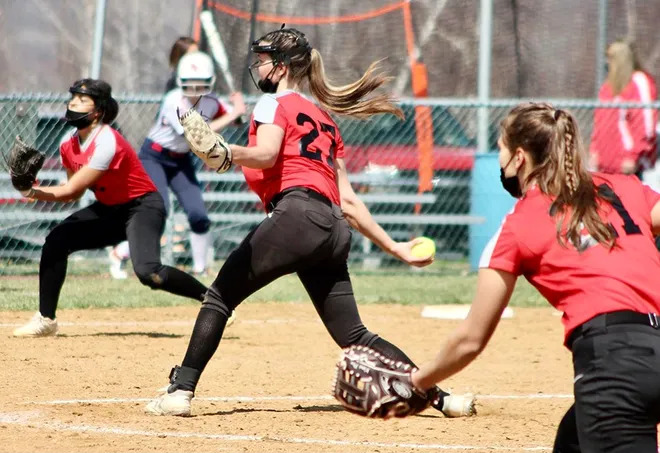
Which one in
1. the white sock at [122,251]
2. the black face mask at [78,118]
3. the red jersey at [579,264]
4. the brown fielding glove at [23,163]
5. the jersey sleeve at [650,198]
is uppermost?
the black face mask at [78,118]

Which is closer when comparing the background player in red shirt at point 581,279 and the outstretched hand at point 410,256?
the background player in red shirt at point 581,279

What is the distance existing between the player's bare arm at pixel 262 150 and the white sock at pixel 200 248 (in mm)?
6400

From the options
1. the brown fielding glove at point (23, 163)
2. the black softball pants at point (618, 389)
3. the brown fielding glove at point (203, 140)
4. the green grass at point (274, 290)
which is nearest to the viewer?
the black softball pants at point (618, 389)

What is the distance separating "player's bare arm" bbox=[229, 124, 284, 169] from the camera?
17.2ft

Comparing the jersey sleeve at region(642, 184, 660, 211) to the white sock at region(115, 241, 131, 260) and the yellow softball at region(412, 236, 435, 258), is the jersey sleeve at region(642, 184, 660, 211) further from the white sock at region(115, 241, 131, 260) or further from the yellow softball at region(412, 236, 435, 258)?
the white sock at region(115, 241, 131, 260)

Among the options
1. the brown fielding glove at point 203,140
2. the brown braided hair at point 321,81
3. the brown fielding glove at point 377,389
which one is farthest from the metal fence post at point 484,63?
the brown fielding glove at point 377,389

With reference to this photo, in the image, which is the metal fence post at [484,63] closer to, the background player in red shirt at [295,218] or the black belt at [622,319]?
the background player in red shirt at [295,218]

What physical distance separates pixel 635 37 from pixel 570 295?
14486 mm

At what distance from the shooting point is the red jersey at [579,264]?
3.59 m

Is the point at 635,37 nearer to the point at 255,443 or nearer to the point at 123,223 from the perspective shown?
the point at 123,223

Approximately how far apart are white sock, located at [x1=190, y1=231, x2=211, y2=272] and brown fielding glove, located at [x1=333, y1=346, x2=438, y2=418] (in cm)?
806

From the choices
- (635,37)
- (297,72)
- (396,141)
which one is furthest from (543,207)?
(635,37)

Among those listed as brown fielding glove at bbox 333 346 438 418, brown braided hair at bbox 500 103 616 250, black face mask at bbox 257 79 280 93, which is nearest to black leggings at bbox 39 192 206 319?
black face mask at bbox 257 79 280 93

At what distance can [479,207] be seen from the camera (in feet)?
45.5
